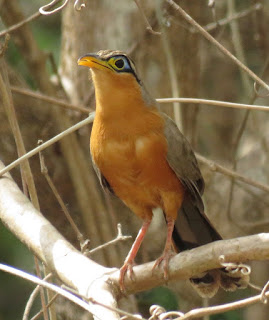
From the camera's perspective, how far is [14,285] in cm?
668

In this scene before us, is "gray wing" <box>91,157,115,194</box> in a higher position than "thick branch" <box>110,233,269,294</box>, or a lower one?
higher

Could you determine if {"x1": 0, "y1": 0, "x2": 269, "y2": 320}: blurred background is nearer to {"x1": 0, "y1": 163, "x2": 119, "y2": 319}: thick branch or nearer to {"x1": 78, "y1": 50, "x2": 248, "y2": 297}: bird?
{"x1": 78, "y1": 50, "x2": 248, "y2": 297}: bird

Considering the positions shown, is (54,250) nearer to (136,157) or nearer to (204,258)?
(204,258)

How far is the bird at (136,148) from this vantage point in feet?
14.9

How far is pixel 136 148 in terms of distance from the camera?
4.55 m

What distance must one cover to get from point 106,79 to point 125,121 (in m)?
0.30

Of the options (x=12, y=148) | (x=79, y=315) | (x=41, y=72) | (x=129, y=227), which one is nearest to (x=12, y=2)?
Result: (x=41, y=72)

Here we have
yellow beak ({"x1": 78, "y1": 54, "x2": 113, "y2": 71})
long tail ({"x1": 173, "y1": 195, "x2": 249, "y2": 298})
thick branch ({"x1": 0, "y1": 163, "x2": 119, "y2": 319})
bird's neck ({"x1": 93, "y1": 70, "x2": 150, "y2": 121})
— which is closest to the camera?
thick branch ({"x1": 0, "y1": 163, "x2": 119, "y2": 319})

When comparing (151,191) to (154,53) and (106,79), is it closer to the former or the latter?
(106,79)

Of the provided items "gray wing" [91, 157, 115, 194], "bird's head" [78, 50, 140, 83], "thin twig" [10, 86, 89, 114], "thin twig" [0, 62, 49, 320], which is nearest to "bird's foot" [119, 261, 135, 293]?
"thin twig" [0, 62, 49, 320]

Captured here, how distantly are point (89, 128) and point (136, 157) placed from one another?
180cm

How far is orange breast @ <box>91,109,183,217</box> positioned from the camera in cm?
456

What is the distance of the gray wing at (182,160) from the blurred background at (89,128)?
0.85 m

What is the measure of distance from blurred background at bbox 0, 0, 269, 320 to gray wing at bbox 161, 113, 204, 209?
85cm
